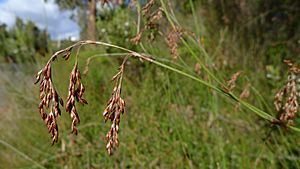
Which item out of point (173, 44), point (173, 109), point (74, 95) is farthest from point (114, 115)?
point (173, 109)

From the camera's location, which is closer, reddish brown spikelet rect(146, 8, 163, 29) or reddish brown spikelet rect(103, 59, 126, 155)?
reddish brown spikelet rect(103, 59, 126, 155)

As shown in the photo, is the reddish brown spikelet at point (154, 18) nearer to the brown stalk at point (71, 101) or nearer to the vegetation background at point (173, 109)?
the vegetation background at point (173, 109)

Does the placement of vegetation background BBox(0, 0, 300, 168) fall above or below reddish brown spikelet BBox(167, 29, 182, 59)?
below

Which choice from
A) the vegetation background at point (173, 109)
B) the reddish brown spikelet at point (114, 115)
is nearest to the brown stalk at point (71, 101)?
the reddish brown spikelet at point (114, 115)

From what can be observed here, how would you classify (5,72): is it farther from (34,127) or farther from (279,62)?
(279,62)

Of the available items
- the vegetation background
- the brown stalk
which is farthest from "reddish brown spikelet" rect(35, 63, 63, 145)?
the vegetation background

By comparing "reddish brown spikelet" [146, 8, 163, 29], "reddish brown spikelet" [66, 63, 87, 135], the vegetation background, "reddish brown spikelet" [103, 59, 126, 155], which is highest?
"reddish brown spikelet" [146, 8, 163, 29]

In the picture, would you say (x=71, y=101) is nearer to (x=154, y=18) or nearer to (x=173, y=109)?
(x=154, y=18)

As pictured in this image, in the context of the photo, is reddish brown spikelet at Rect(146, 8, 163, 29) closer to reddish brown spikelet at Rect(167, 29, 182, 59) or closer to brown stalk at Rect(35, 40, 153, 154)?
reddish brown spikelet at Rect(167, 29, 182, 59)
